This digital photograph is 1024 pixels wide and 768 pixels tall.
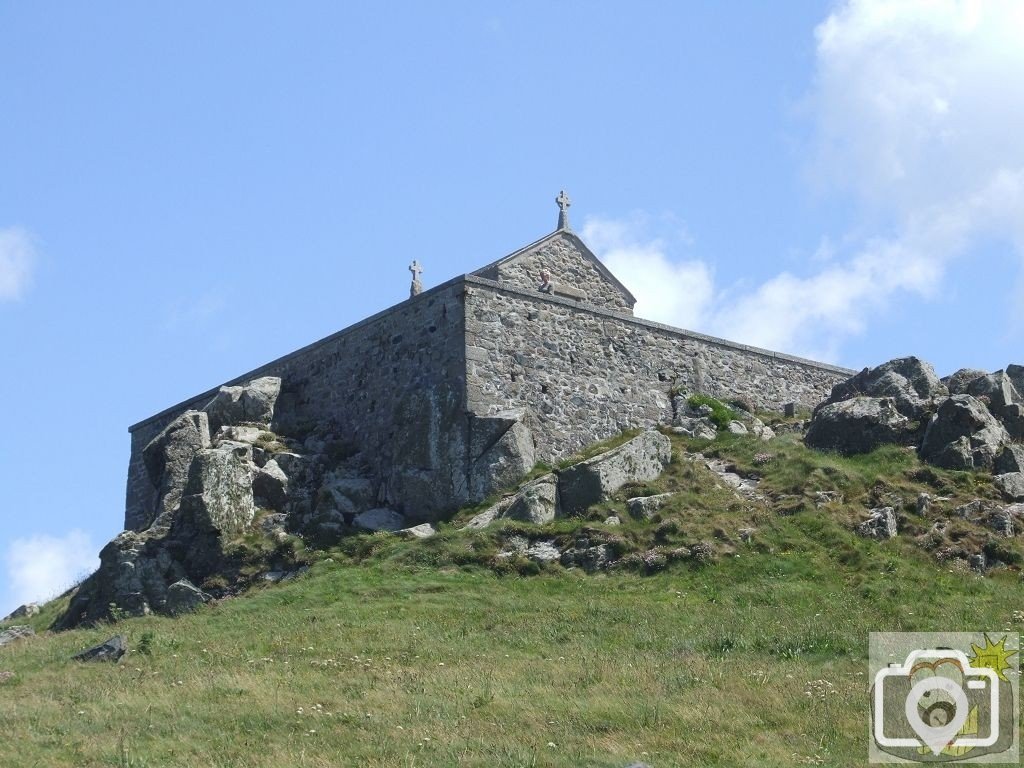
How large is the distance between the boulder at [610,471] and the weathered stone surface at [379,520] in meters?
4.31

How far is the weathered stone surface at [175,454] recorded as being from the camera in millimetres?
35188

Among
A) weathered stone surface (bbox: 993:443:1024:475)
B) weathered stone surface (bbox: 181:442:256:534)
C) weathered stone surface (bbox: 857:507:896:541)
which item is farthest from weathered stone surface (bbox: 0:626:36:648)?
weathered stone surface (bbox: 993:443:1024:475)

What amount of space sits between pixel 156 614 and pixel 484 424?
9188mm

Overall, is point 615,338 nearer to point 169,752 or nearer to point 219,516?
point 219,516

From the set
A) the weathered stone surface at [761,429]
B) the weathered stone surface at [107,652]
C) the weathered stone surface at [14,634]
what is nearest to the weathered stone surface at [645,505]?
the weathered stone surface at [761,429]

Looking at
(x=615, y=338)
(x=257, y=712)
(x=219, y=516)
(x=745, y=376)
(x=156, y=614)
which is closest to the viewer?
(x=257, y=712)

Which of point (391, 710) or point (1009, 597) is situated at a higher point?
point (1009, 597)

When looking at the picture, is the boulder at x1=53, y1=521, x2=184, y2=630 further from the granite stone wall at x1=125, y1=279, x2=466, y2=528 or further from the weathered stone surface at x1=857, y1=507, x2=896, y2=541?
the weathered stone surface at x1=857, y1=507, x2=896, y2=541

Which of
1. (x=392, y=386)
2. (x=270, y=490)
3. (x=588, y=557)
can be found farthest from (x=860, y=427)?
(x=270, y=490)

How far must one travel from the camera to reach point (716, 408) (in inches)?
1494

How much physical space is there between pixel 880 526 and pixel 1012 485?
3.78 meters

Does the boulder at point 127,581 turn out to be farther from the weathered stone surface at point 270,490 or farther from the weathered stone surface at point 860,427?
the weathered stone surface at point 860,427

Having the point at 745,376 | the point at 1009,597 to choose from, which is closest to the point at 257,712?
the point at 1009,597

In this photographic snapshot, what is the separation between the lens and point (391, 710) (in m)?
18.6
